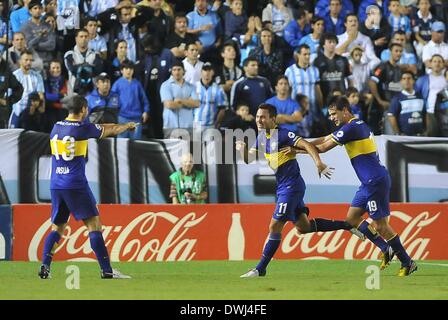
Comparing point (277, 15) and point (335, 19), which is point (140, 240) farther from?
point (335, 19)

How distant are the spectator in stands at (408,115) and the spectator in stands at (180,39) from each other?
3.83m

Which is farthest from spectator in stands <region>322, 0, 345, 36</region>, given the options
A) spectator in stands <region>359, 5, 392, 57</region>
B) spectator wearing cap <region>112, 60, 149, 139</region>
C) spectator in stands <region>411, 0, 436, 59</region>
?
spectator wearing cap <region>112, 60, 149, 139</region>

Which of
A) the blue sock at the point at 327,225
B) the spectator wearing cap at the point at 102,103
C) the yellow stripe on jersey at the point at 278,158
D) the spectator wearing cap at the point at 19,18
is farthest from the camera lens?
the spectator wearing cap at the point at 19,18

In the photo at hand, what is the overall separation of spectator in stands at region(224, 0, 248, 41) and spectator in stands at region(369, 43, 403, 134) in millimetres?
2715

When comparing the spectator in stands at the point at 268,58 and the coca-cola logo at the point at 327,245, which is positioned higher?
the spectator in stands at the point at 268,58

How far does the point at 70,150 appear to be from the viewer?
1322cm

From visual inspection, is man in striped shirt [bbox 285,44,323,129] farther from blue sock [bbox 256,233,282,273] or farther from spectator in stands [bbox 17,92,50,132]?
blue sock [bbox 256,233,282,273]

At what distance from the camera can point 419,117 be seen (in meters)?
19.2

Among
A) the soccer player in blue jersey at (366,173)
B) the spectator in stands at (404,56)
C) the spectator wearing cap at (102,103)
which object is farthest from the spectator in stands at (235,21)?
the soccer player in blue jersey at (366,173)

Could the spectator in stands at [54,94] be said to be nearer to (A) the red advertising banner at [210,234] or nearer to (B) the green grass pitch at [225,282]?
(A) the red advertising banner at [210,234]

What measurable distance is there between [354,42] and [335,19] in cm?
81

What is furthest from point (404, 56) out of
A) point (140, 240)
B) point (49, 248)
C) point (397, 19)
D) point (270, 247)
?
point (49, 248)

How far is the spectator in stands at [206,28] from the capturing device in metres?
20.0

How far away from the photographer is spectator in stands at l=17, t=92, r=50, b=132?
18.0 meters
